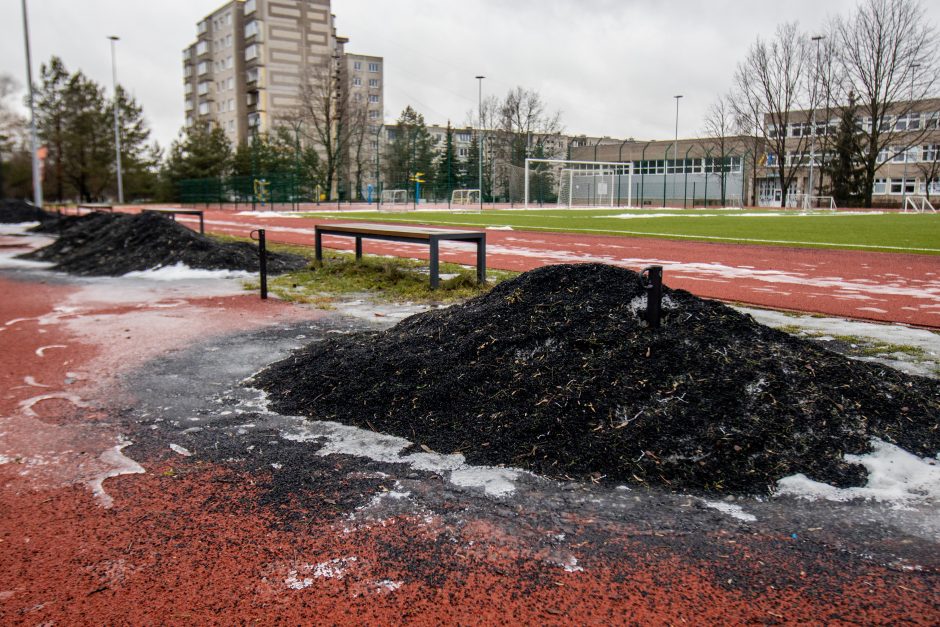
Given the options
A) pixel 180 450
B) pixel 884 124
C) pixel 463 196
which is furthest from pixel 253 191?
pixel 180 450

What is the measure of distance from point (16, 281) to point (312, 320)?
5.87 metres

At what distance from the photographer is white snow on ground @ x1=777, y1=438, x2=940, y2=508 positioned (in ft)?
9.37

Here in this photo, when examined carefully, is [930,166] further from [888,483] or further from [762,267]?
[888,483]

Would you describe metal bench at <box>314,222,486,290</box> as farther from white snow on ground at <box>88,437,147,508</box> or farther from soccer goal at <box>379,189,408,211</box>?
soccer goal at <box>379,189,408,211</box>

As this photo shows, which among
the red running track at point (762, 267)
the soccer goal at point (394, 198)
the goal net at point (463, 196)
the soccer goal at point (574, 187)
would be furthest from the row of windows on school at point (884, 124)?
the red running track at point (762, 267)

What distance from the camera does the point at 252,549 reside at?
2467 millimetres

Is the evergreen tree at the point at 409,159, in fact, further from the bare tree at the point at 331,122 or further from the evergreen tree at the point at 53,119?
the evergreen tree at the point at 53,119

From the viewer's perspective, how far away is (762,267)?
11023 millimetres

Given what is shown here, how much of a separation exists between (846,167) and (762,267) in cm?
5256

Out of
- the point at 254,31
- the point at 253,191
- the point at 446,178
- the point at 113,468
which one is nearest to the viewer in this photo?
the point at 113,468

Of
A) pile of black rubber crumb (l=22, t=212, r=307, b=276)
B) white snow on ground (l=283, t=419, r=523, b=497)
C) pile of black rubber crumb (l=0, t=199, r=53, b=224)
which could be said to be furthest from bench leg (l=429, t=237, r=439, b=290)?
pile of black rubber crumb (l=0, t=199, r=53, b=224)

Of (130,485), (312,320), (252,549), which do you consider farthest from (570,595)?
(312,320)

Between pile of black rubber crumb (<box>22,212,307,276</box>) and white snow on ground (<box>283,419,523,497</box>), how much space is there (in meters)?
7.03

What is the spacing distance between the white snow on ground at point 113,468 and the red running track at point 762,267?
20.1ft
